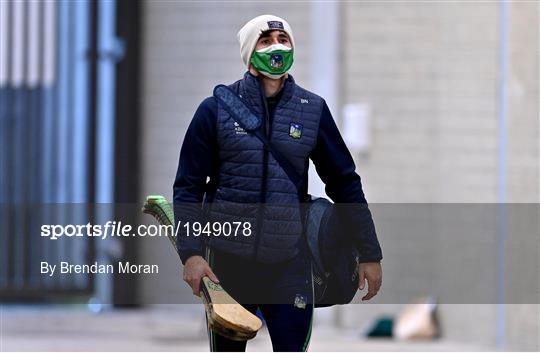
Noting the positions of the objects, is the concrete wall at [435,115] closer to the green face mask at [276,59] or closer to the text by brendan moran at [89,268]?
the text by brendan moran at [89,268]

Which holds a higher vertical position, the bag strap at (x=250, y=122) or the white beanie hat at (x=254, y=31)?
the white beanie hat at (x=254, y=31)

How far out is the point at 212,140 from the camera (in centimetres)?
458

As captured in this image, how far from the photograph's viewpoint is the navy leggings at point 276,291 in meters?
4.63

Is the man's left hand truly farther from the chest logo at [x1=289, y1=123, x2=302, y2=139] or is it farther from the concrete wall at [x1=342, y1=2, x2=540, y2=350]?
the concrete wall at [x1=342, y1=2, x2=540, y2=350]

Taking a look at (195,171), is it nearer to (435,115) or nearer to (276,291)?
(276,291)

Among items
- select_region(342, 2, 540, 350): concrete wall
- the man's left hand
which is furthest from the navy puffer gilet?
select_region(342, 2, 540, 350): concrete wall

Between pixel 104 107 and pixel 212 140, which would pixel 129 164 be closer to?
pixel 104 107

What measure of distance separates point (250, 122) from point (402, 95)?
→ 541 centimetres

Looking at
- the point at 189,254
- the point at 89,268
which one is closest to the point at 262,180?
the point at 189,254

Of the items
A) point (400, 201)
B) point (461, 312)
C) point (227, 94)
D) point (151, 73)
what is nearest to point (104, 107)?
point (151, 73)

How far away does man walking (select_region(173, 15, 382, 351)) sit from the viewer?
455 centimetres

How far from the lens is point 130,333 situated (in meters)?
9.55

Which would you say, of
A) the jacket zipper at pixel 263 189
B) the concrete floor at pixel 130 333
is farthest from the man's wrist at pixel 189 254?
the concrete floor at pixel 130 333

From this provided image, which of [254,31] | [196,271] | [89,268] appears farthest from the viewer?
[89,268]
